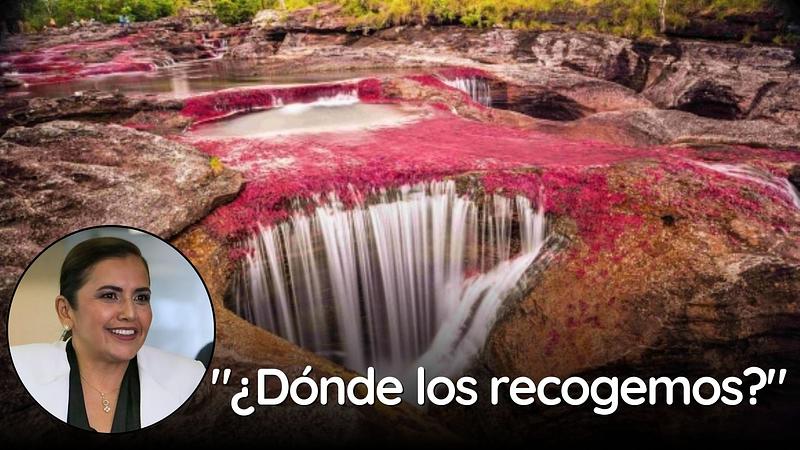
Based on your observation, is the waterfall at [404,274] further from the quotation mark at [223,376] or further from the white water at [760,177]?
the white water at [760,177]

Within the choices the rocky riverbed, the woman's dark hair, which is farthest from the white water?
the woman's dark hair

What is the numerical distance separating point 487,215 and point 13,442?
3.32 meters

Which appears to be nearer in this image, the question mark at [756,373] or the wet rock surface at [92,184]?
the wet rock surface at [92,184]

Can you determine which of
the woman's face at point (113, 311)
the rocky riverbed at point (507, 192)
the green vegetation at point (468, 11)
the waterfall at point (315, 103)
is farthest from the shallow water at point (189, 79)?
the woman's face at point (113, 311)

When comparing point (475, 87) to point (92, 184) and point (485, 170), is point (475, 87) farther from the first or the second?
point (92, 184)

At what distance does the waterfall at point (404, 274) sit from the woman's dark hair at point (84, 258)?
976 mm

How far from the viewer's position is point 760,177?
375 cm

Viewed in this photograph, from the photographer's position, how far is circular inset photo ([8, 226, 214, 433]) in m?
2.75

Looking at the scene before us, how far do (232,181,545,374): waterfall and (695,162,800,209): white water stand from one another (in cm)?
150

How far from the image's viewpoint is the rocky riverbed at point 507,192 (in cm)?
314

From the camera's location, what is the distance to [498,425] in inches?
131

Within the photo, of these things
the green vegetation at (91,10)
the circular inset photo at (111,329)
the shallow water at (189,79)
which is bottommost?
the circular inset photo at (111,329)

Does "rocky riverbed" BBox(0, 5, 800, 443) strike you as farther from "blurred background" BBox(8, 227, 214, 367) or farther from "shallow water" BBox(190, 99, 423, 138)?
"blurred background" BBox(8, 227, 214, 367)

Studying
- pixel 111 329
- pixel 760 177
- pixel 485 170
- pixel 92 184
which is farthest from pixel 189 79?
pixel 760 177
